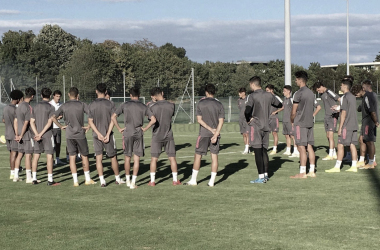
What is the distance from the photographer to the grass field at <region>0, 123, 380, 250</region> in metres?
6.63

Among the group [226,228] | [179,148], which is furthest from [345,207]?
[179,148]

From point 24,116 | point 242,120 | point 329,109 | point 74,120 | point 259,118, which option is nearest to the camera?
point 74,120

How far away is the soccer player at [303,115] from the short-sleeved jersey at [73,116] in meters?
4.53

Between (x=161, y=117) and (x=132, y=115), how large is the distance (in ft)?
1.92

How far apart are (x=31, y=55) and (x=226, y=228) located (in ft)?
234

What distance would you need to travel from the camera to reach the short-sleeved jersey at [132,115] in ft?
35.5

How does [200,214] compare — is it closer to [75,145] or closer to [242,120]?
[75,145]

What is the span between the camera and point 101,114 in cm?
1096

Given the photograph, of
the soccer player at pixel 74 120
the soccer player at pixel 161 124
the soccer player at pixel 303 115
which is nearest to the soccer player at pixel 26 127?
the soccer player at pixel 74 120

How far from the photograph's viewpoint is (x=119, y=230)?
286 inches

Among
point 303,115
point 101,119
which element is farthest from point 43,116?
point 303,115

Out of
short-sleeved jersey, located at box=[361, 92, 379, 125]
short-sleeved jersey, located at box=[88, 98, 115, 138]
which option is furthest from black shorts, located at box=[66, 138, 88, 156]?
short-sleeved jersey, located at box=[361, 92, 379, 125]

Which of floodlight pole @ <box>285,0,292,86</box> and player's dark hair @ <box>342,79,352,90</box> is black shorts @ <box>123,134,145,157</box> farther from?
floodlight pole @ <box>285,0,292,86</box>

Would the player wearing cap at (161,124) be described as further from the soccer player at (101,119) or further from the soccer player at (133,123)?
the soccer player at (101,119)
